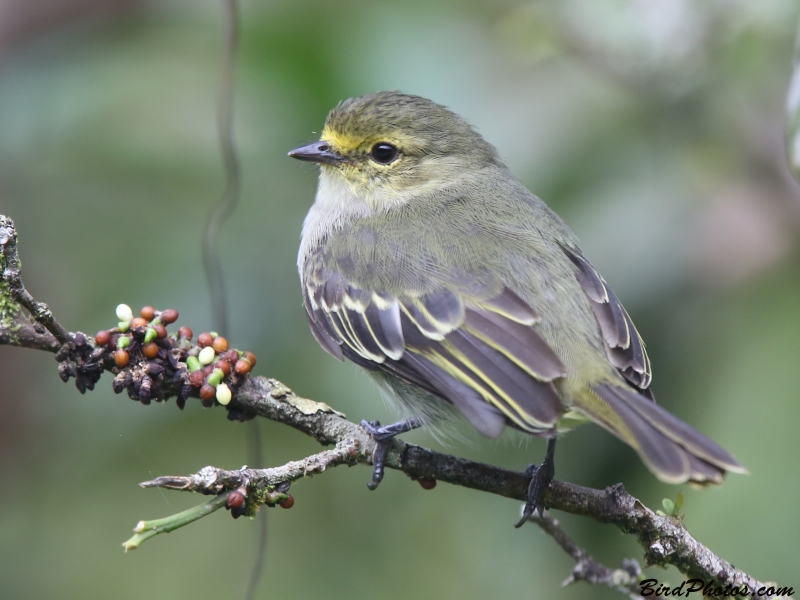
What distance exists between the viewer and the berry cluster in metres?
2.42

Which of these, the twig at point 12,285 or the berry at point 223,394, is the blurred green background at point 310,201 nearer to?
the berry at point 223,394

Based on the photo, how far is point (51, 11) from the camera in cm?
432

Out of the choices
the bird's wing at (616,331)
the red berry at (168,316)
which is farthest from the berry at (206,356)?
the bird's wing at (616,331)

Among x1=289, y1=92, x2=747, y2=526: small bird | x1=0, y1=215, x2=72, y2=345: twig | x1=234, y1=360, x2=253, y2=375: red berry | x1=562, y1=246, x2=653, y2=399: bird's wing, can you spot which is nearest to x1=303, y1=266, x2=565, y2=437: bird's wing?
x1=289, y1=92, x2=747, y2=526: small bird

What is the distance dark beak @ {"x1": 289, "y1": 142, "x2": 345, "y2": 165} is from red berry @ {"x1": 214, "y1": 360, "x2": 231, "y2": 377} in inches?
56.4

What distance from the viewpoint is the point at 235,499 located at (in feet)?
6.91

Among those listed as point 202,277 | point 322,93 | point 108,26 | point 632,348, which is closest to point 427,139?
point 322,93

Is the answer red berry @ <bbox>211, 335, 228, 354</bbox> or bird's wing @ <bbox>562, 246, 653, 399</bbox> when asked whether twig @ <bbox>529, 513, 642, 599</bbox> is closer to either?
bird's wing @ <bbox>562, 246, 653, 399</bbox>

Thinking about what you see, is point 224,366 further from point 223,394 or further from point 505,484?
point 505,484

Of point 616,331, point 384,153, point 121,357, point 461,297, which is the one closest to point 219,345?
point 121,357

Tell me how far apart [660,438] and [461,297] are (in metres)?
0.85

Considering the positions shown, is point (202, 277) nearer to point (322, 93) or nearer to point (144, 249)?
point (144, 249)

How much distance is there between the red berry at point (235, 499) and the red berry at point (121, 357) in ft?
1.76

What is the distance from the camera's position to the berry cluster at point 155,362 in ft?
7.94
